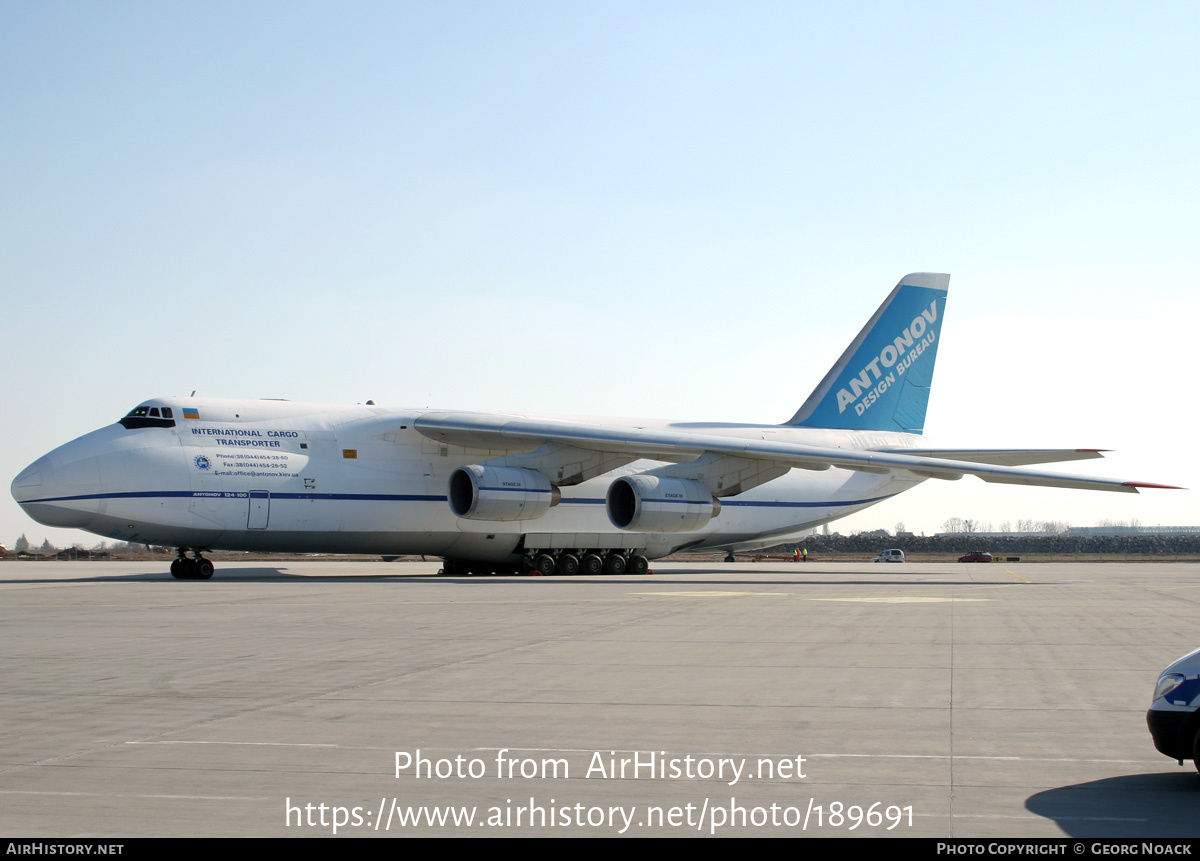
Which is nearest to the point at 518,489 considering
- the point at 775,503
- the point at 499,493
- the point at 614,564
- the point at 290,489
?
the point at 499,493

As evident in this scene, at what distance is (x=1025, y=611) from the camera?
51.4 feet

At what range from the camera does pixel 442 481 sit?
2739cm

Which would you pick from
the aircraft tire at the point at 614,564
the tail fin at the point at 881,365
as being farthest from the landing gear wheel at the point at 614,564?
the tail fin at the point at 881,365

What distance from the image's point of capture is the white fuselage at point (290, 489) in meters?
23.2

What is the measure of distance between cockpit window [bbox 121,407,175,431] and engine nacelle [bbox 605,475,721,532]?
978 cm

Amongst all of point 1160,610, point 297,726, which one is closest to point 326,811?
point 297,726

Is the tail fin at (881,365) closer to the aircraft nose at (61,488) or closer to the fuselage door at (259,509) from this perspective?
the fuselage door at (259,509)

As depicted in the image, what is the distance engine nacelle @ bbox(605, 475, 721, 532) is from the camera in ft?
85.0

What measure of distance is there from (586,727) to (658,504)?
19.4 metres

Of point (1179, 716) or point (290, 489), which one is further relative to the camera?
point (290, 489)

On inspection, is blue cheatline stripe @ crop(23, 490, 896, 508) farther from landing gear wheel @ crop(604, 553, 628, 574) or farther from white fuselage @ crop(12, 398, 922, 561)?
landing gear wheel @ crop(604, 553, 628, 574)

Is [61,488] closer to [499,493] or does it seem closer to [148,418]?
[148,418]

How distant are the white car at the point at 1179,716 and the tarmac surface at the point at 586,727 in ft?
0.60

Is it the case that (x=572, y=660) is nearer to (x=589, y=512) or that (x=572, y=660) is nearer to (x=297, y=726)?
(x=297, y=726)
